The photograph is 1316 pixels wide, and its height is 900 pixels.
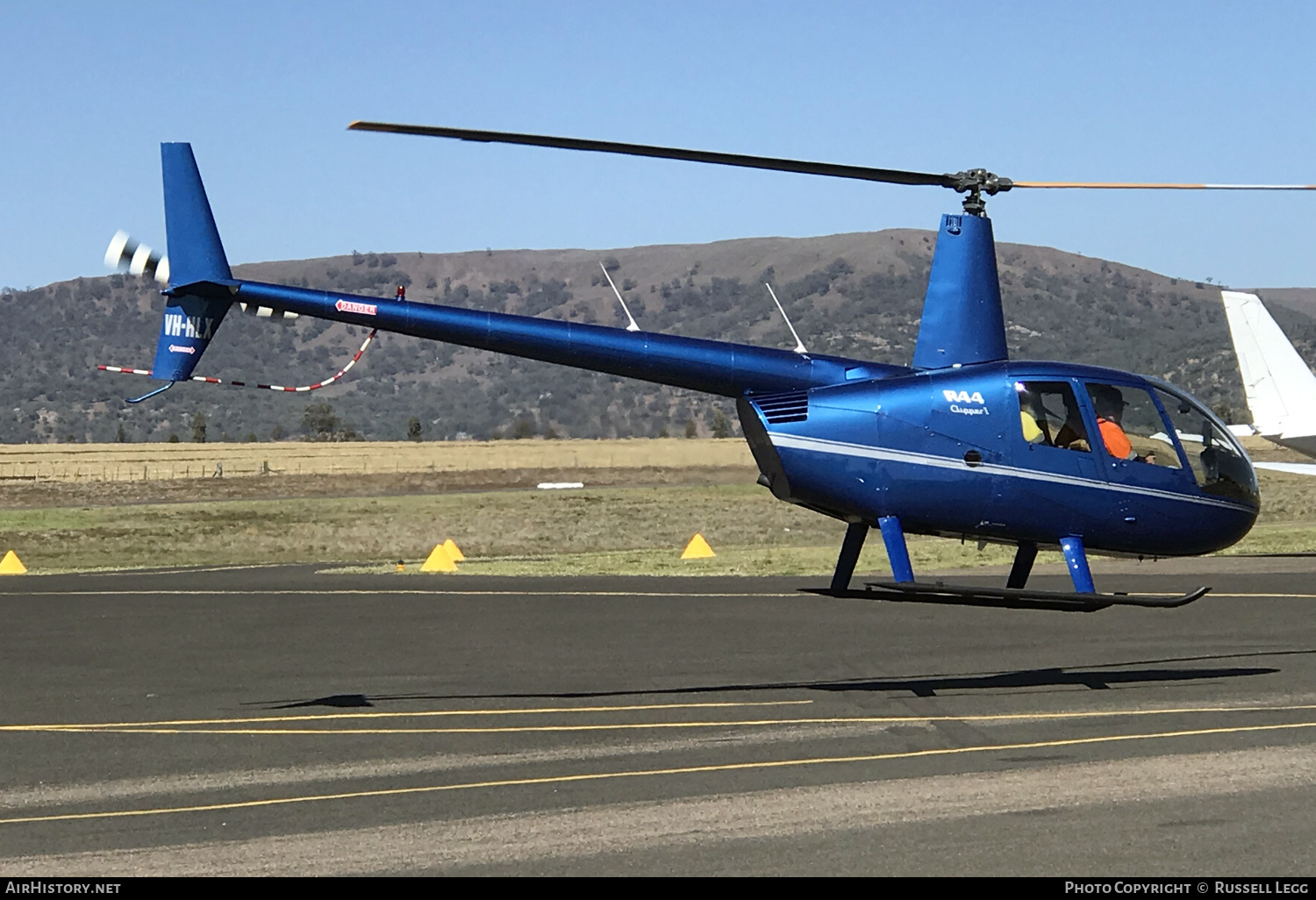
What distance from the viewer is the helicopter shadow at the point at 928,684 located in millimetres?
14602

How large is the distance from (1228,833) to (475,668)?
966 centimetres

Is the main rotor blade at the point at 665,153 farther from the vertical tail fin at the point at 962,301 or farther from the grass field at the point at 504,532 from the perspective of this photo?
the grass field at the point at 504,532

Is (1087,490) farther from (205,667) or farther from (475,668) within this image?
(205,667)

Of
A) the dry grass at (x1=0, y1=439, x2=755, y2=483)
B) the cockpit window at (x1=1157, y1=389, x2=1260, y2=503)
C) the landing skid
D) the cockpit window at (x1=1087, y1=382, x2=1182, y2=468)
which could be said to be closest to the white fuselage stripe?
the cockpit window at (x1=1087, y1=382, x2=1182, y2=468)

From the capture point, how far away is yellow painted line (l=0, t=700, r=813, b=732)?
1351cm

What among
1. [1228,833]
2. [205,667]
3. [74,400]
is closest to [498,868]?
[1228,833]

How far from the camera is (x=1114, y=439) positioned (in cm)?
1415

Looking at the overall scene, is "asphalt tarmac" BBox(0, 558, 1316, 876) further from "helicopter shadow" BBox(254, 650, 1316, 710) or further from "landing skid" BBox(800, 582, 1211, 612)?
"landing skid" BBox(800, 582, 1211, 612)

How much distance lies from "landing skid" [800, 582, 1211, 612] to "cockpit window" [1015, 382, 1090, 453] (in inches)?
61.2

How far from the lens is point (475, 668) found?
16734mm

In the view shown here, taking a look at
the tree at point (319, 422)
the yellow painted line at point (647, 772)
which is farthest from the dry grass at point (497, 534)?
the tree at point (319, 422)

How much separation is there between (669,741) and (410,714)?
289 cm

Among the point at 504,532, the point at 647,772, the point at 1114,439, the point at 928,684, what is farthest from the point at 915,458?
the point at 504,532

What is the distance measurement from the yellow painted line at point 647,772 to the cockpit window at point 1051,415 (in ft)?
10.1
